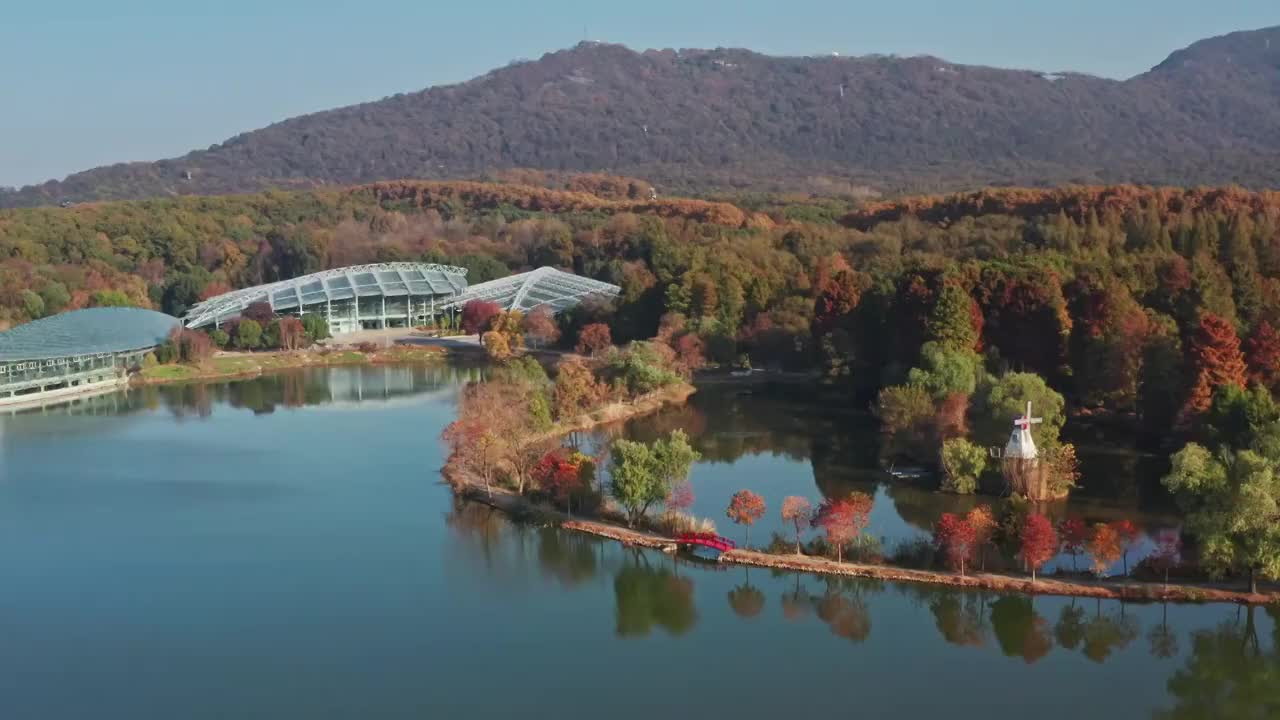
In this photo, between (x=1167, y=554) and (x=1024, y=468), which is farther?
(x=1024, y=468)

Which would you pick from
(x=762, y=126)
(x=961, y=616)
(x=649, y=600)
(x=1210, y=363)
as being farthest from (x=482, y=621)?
(x=762, y=126)

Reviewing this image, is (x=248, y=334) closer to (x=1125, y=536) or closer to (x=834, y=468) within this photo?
(x=834, y=468)

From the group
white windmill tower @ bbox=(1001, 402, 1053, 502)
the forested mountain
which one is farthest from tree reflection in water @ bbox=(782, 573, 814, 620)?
the forested mountain

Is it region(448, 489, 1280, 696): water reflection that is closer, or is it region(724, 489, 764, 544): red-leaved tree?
region(448, 489, 1280, 696): water reflection

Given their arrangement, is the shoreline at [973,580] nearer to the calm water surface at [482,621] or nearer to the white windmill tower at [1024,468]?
the calm water surface at [482,621]

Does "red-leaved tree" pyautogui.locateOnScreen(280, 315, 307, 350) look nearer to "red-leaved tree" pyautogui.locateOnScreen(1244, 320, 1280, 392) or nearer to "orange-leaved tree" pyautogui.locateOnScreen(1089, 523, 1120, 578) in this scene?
"red-leaved tree" pyautogui.locateOnScreen(1244, 320, 1280, 392)

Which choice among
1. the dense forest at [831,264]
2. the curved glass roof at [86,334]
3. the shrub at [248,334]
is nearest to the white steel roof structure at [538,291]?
the dense forest at [831,264]
